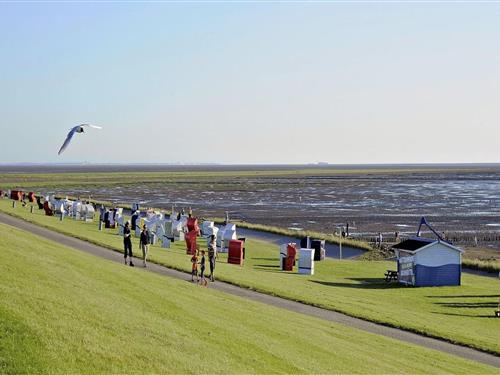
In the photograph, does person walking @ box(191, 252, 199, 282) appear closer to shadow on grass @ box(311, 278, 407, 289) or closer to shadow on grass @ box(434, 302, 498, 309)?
shadow on grass @ box(311, 278, 407, 289)

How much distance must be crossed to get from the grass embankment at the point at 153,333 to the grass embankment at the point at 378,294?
12.9 ft

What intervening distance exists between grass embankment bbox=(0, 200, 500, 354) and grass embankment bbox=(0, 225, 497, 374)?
3.92 meters

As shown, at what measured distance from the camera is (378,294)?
36.3 meters

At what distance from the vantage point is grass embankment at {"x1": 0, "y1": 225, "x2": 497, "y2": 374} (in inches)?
586

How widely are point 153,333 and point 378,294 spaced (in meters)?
21.2

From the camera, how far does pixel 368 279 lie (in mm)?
41531

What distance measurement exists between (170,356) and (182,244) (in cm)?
3717

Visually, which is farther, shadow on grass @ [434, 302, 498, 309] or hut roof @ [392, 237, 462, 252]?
hut roof @ [392, 237, 462, 252]

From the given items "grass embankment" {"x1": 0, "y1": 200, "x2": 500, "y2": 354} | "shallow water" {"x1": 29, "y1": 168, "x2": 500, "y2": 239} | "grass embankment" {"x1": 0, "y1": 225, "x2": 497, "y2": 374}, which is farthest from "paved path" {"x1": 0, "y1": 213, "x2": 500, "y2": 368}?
"shallow water" {"x1": 29, "y1": 168, "x2": 500, "y2": 239}

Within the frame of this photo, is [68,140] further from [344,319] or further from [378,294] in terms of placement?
[378,294]

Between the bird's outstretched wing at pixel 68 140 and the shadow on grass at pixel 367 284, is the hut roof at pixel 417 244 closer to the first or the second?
the shadow on grass at pixel 367 284

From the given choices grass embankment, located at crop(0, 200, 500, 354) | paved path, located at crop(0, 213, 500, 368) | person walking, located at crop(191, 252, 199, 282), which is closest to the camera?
paved path, located at crop(0, 213, 500, 368)

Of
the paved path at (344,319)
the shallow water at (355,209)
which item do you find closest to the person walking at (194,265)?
the paved path at (344,319)

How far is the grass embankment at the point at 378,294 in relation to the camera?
27.4 metres
